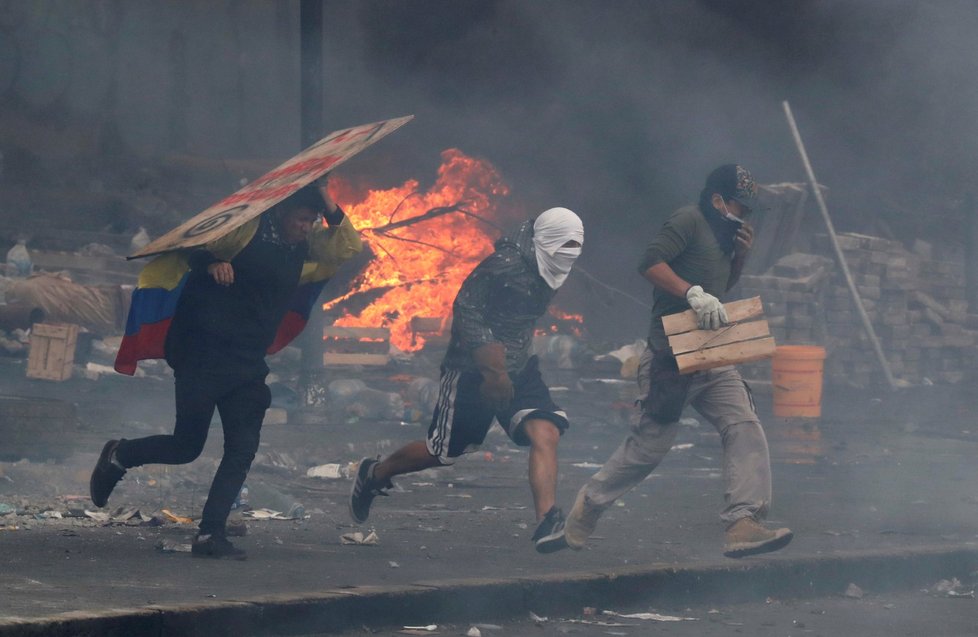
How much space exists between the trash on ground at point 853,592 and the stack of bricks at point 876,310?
333 inches

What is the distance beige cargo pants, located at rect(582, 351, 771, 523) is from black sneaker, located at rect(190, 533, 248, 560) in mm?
1511

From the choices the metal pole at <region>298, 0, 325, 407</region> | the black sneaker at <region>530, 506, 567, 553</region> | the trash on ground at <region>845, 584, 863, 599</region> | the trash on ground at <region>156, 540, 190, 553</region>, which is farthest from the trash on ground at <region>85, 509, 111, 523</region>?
the metal pole at <region>298, 0, 325, 407</region>

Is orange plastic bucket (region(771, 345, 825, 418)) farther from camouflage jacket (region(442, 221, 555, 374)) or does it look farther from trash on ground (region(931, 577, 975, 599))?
camouflage jacket (region(442, 221, 555, 374))

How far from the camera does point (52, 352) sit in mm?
12188

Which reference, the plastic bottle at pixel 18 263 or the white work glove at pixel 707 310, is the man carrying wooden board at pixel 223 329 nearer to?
the white work glove at pixel 707 310

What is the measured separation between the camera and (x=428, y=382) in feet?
40.2

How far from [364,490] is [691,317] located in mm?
1731

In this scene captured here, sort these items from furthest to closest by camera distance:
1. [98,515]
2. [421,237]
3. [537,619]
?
[421,237]
[98,515]
[537,619]

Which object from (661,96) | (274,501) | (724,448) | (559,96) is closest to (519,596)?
(724,448)

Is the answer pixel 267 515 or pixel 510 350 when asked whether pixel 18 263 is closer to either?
pixel 267 515

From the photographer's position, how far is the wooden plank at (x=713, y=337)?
5707mm

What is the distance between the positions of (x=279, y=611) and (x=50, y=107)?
13.5 metres

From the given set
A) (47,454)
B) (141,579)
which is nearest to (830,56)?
(47,454)

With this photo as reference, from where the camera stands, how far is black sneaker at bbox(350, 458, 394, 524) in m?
6.42
